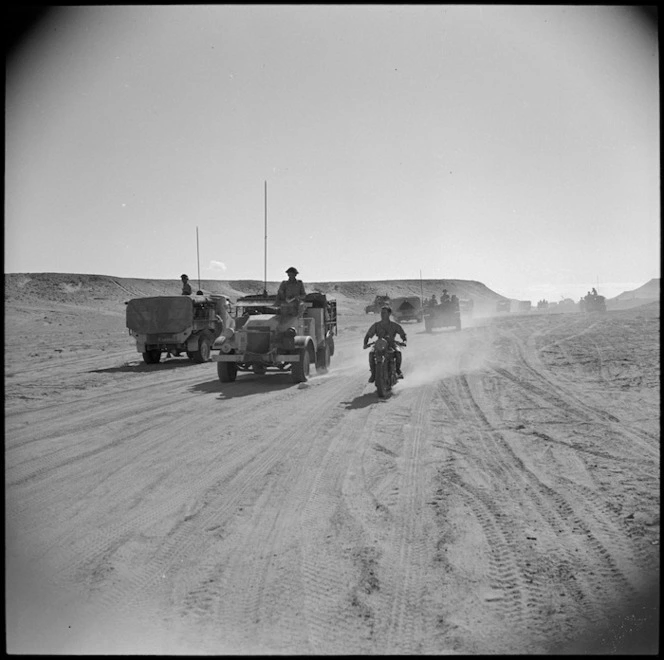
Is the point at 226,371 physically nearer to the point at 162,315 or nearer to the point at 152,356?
the point at 162,315

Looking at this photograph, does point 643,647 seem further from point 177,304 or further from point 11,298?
point 11,298

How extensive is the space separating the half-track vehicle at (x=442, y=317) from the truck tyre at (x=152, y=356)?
16.9 meters

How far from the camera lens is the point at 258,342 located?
490 inches

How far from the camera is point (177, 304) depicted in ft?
55.3

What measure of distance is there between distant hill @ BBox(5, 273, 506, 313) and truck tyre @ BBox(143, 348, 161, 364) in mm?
27267

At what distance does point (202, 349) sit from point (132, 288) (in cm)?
6267

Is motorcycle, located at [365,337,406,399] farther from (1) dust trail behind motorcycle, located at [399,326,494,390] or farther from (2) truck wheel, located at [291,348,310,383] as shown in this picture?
(2) truck wheel, located at [291,348,310,383]

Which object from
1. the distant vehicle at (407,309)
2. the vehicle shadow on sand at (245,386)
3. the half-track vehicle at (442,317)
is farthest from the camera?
the distant vehicle at (407,309)

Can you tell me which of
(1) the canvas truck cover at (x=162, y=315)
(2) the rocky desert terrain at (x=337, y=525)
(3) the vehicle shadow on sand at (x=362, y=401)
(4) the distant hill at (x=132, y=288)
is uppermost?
(4) the distant hill at (x=132, y=288)

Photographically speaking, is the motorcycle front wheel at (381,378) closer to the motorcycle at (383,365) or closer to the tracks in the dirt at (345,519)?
the motorcycle at (383,365)

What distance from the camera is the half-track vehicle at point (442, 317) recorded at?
100 feet

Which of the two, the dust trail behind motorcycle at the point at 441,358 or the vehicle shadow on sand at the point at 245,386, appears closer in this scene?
the vehicle shadow on sand at the point at 245,386

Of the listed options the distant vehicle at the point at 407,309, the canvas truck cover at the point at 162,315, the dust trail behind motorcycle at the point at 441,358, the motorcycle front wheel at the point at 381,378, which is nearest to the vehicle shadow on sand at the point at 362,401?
the motorcycle front wheel at the point at 381,378

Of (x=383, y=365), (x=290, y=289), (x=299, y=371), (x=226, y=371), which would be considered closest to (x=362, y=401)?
(x=383, y=365)
